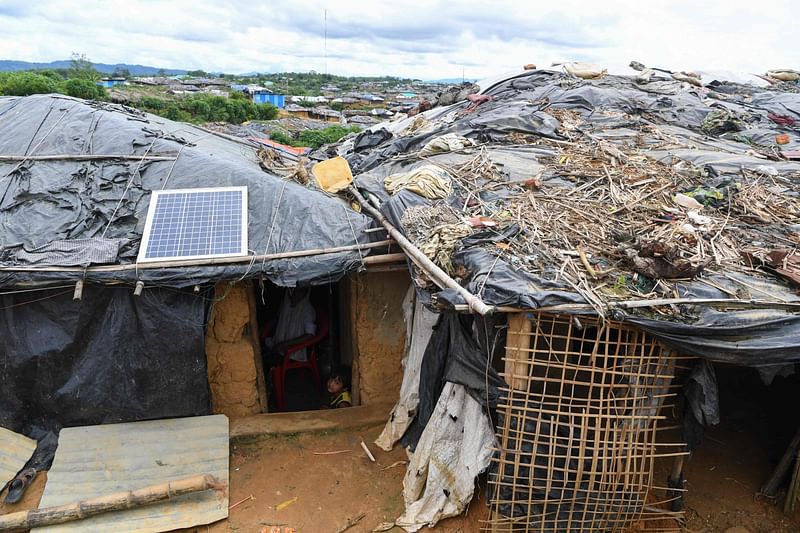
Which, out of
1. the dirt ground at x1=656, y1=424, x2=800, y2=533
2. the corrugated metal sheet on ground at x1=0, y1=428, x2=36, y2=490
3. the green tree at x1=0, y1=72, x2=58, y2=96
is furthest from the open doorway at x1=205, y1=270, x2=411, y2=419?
the green tree at x1=0, y1=72, x2=58, y2=96

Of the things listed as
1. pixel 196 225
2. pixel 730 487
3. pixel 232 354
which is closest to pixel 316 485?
pixel 232 354

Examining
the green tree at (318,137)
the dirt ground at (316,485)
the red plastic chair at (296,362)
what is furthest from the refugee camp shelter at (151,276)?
the green tree at (318,137)

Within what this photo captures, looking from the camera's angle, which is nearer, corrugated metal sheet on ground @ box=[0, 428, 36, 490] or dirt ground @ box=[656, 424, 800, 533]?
dirt ground @ box=[656, 424, 800, 533]

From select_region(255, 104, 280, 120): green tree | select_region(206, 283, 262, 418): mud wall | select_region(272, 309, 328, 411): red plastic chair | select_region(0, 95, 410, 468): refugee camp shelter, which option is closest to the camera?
select_region(0, 95, 410, 468): refugee camp shelter

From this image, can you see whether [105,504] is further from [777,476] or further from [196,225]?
[777,476]

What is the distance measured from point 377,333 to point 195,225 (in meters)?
2.42

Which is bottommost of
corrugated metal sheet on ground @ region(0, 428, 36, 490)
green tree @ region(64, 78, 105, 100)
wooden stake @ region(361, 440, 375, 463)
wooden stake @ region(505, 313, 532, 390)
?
wooden stake @ region(361, 440, 375, 463)

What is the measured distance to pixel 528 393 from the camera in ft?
13.8

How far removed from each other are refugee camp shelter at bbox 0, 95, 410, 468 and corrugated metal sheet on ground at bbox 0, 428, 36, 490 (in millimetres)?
102

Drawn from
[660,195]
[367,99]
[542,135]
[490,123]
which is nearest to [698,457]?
[660,195]

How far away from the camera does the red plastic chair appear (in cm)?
702

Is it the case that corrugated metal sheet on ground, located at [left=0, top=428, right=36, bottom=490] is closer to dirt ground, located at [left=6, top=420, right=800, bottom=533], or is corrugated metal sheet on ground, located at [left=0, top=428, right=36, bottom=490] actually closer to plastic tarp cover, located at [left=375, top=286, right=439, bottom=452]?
dirt ground, located at [left=6, top=420, right=800, bottom=533]

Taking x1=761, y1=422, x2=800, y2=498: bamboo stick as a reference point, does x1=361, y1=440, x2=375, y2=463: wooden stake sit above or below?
below

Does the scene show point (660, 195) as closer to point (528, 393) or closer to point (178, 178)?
point (528, 393)
